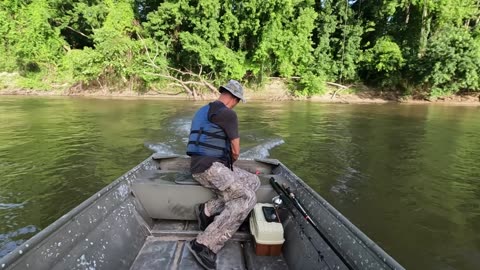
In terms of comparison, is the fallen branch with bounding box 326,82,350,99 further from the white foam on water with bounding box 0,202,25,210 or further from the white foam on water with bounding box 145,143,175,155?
the white foam on water with bounding box 0,202,25,210

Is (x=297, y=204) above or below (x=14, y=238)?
above

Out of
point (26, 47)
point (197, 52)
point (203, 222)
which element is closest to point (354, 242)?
point (203, 222)

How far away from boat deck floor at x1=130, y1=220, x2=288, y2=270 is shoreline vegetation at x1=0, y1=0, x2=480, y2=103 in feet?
74.8

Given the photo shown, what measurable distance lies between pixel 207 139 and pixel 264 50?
2347 cm

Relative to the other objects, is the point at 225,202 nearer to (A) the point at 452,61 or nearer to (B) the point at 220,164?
(B) the point at 220,164

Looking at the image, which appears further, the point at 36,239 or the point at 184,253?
the point at 184,253

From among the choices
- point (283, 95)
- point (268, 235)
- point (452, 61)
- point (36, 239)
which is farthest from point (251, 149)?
point (452, 61)

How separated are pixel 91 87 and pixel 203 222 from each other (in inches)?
1099

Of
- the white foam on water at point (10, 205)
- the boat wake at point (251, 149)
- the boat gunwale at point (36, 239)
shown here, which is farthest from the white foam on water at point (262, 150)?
the boat gunwale at point (36, 239)

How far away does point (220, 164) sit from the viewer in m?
3.44

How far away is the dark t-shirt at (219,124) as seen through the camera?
3.29 metres

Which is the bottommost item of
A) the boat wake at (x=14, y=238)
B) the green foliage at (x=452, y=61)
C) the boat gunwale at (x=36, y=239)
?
the boat wake at (x=14, y=238)

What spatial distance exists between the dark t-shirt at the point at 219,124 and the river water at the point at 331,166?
2.60 m

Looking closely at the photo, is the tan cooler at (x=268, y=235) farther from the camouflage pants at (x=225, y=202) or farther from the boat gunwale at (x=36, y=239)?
the boat gunwale at (x=36, y=239)
